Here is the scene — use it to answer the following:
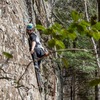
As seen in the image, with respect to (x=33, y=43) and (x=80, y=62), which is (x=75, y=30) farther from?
(x=80, y=62)

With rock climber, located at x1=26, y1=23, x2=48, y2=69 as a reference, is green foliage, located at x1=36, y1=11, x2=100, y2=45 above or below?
below

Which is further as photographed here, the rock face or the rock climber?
the rock climber

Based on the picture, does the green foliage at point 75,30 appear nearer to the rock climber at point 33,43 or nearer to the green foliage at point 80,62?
the rock climber at point 33,43

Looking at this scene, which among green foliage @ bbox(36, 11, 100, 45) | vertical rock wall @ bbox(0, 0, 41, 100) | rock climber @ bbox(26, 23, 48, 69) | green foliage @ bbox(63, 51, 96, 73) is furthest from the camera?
green foliage @ bbox(63, 51, 96, 73)

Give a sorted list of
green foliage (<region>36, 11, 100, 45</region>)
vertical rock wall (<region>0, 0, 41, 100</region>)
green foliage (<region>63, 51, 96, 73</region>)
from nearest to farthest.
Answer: green foliage (<region>36, 11, 100, 45</region>) < vertical rock wall (<region>0, 0, 41, 100</region>) < green foliage (<region>63, 51, 96, 73</region>)

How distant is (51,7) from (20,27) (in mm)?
8070

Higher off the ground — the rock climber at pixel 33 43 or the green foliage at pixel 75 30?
the rock climber at pixel 33 43

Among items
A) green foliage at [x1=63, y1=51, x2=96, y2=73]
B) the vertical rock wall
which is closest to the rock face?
the vertical rock wall

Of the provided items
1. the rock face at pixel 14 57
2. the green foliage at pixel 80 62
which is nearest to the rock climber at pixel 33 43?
the rock face at pixel 14 57

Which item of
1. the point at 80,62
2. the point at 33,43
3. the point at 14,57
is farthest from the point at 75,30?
the point at 80,62

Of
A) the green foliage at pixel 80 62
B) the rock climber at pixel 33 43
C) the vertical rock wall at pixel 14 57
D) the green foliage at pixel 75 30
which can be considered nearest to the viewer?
the green foliage at pixel 75 30

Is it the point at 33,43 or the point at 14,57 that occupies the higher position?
the point at 33,43

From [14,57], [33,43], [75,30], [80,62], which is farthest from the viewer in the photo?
[80,62]

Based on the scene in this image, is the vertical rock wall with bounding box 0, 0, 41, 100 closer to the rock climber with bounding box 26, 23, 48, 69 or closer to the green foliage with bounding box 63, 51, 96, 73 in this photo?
the rock climber with bounding box 26, 23, 48, 69
